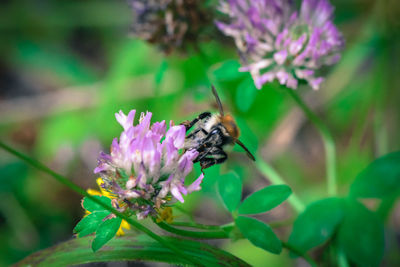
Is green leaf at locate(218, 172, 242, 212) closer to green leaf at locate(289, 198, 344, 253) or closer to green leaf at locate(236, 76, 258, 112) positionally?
green leaf at locate(289, 198, 344, 253)

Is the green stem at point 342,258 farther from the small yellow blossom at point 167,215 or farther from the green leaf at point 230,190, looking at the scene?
the small yellow blossom at point 167,215

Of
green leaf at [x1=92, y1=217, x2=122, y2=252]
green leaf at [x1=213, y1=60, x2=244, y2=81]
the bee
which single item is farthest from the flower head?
green leaf at [x1=92, y1=217, x2=122, y2=252]

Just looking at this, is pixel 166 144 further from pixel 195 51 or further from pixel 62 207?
pixel 62 207

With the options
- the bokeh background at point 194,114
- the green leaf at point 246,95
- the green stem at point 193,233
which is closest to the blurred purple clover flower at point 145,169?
the green stem at point 193,233

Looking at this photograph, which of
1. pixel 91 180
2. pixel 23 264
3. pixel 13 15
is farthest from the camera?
pixel 13 15

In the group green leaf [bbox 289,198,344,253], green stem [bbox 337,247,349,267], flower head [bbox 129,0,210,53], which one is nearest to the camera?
green leaf [bbox 289,198,344,253]

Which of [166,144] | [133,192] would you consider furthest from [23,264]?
[166,144]
